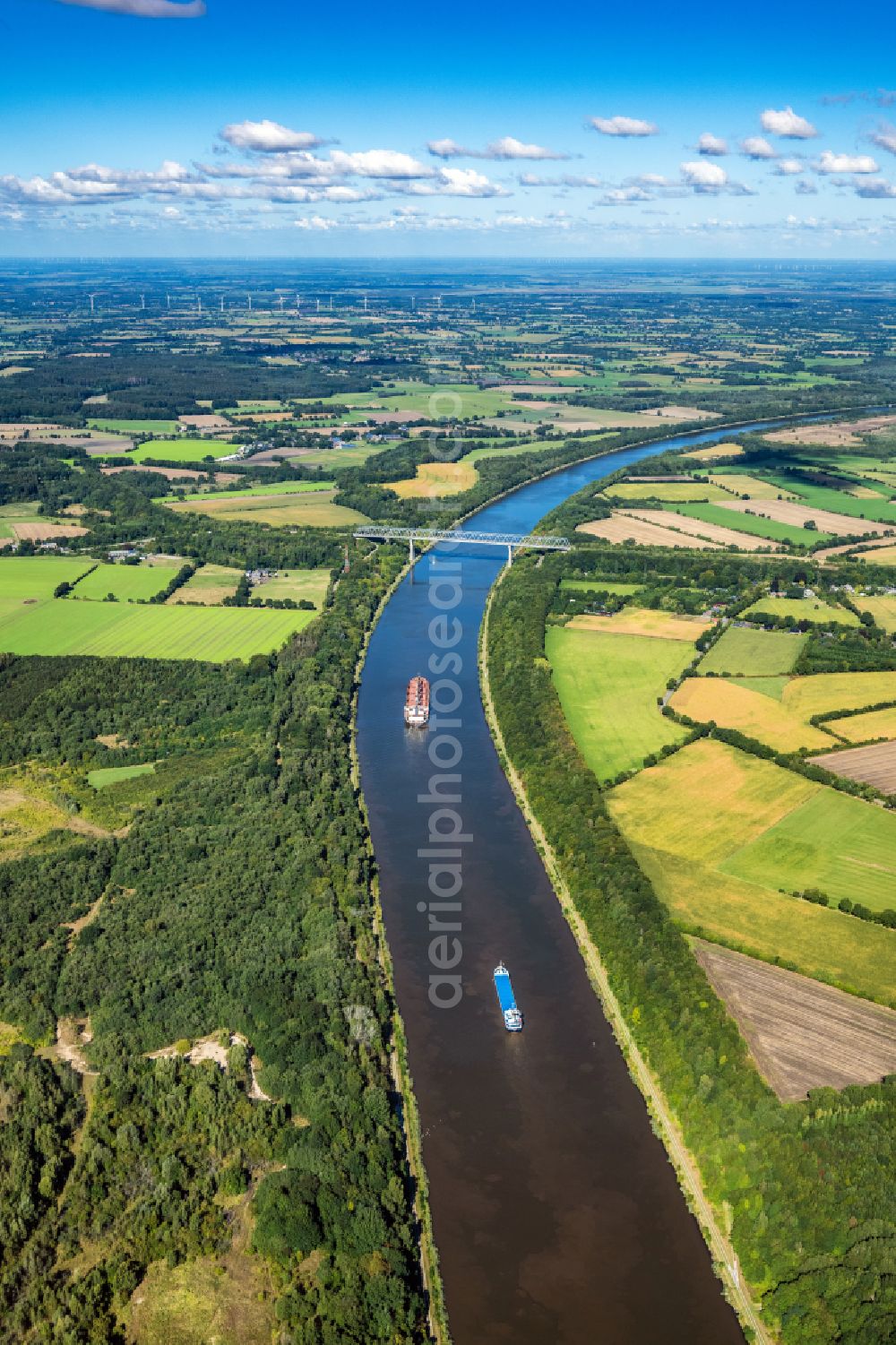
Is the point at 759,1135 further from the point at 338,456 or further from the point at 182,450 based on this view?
the point at 182,450

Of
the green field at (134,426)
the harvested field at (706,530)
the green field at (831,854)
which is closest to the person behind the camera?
the green field at (831,854)

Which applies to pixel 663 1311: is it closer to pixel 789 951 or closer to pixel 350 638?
pixel 789 951

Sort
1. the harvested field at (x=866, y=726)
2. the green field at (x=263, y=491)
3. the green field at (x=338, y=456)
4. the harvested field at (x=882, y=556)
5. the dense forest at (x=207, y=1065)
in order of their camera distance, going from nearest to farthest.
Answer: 1. the dense forest at (x=207, y=1065)
2. the harvested field at (x=866, y=726)
3. the harvested field at (x=882, y=556)
4. the green field at (x=263, y=491)
5. the green field at (x=338, y=456)

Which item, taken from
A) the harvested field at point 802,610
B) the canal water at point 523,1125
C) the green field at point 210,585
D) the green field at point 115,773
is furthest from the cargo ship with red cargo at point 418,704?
the harvested field at point 802,610

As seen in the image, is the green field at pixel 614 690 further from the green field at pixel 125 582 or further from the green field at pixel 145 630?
the green field at pixel 125 582

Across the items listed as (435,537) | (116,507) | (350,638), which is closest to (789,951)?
(350,638)

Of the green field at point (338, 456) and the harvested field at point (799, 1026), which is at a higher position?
the harvested field at point (799, 1026)

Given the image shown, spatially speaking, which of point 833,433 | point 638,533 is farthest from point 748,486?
point 833,433
